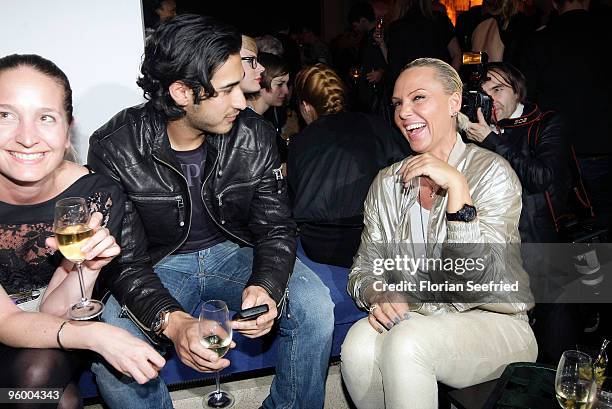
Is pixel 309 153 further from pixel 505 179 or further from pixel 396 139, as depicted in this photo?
pixel 505 179

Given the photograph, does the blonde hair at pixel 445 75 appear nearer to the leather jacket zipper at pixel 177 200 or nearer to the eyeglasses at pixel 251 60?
the leather jacket zipper at pixel 177 200

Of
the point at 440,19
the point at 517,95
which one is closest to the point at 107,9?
the point at 517,95

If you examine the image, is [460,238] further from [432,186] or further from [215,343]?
[215,343]

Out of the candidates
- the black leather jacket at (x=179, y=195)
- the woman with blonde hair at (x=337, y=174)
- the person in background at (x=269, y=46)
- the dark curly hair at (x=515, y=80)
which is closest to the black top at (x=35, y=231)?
the black leather jacket at (x=179, y=195)

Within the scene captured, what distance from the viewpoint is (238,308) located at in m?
2.49

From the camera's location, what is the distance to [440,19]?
5.00 m

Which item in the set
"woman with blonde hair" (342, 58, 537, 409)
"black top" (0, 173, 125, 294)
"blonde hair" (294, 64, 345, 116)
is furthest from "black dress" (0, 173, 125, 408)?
"blonde hair" (294, 64, 345, 116)

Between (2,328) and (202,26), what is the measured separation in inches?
53.0

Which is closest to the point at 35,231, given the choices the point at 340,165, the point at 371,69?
the point at 340,165

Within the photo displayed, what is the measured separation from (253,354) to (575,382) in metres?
1.38

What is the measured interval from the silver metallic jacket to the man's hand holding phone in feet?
1.26

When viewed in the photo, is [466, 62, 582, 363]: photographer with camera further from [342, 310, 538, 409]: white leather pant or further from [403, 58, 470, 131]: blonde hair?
[342, 310, 538, 409]: white leather pant

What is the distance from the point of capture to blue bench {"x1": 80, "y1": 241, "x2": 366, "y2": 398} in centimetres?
246

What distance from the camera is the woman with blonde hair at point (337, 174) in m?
3.03
